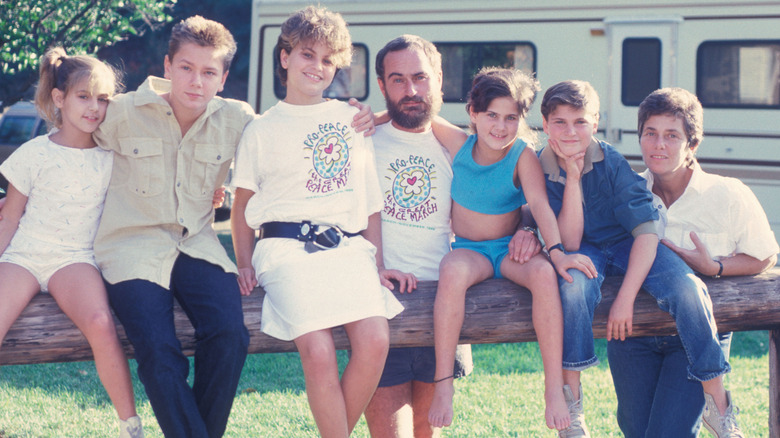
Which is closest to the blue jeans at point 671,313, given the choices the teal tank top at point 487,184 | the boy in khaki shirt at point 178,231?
the teal tank top at point 487,184

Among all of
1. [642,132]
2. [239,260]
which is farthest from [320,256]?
[642,132]

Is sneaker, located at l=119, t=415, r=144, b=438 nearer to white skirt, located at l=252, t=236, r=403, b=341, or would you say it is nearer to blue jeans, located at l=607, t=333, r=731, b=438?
white skirt, located at l=252, t=236, r=403, b=341

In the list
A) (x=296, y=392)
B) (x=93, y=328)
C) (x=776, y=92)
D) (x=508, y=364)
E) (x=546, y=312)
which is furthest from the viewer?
(x=776, y=92)

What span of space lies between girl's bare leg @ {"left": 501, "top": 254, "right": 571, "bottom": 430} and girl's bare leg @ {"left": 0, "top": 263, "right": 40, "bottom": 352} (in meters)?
2.01

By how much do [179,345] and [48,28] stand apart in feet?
20.1

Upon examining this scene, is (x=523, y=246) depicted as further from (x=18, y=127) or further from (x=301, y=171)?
(x=18, y=127)

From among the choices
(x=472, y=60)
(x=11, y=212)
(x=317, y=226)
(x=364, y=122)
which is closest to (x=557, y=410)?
(x=317, y=226)

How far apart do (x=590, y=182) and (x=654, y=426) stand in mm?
1090

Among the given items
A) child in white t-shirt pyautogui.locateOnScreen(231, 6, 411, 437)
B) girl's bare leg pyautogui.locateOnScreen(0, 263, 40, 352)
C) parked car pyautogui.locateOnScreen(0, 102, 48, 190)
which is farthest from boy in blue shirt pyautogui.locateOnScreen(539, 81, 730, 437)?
parked car pyautogui.locateOnScreen(0, 102, 48, 190)

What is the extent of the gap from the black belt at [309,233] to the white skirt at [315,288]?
1.0 inches

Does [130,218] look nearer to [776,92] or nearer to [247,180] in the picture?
[247,180]

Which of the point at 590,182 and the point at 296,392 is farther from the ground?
the point at 590,182

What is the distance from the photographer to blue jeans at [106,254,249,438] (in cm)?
298

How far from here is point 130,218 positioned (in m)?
3.28
